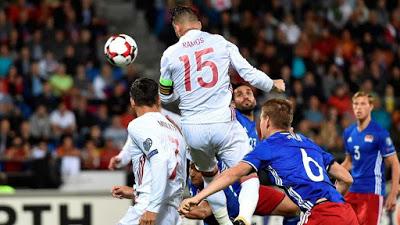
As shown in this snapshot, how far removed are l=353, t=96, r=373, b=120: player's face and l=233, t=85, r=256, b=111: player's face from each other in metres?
1.70

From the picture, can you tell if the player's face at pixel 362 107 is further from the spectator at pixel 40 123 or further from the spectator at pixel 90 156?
the spectator at pixel 40 123

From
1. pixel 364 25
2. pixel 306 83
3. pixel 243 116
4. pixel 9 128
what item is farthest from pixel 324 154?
pixel 364 25

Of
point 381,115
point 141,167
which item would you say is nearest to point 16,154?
point 381,115

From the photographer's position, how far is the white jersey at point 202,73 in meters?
9.42

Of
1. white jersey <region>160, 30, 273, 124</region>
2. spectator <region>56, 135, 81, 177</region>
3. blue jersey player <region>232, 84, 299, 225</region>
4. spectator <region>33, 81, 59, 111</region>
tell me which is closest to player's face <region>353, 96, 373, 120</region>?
blue jersey player <region>232, 84, 299, 225</region>

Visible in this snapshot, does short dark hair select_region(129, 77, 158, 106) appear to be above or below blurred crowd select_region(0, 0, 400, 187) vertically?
above

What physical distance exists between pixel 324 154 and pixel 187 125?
60.4 inches

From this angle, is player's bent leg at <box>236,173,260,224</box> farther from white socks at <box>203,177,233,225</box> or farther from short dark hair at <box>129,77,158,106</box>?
short dark hair at <box>129,77,158,106</box>

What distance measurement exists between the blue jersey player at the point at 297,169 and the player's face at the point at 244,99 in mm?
2146

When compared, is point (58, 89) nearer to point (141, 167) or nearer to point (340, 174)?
point (141, 167)

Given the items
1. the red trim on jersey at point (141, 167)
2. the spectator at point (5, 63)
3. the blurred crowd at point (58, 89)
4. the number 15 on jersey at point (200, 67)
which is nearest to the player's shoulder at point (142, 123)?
the red trim on jersey at point (141, 167)

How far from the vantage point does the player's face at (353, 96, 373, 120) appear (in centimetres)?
1175

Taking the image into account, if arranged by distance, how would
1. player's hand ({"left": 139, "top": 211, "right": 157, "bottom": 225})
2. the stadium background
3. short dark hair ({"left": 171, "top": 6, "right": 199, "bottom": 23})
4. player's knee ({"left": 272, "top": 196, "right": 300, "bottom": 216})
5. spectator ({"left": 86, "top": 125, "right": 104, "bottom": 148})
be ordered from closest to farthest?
player's hand ({"left": 139, "top": 211, "right": 157, "bottom": 225}) < short dark hair ({"left": 171, "top": 6, "right": 199, "bottom": 23}) < player's knee ({"left": 272, "top": 196, "right": 300, "bottom": 216}) < the stadium background < spectator ({"left": 86, "top": 125, "right": 104, "bottom": 148})

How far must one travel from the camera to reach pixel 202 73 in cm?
943
